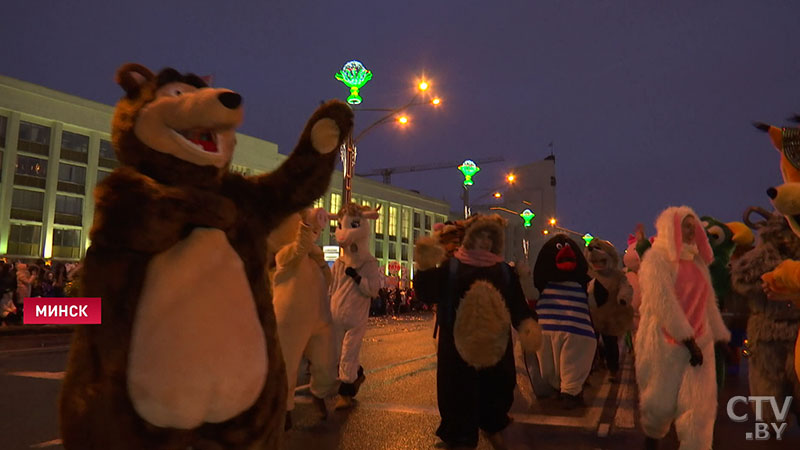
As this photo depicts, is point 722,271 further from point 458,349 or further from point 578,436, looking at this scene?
point 458,349

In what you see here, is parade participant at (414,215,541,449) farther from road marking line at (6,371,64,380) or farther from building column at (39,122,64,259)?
building column at (39,122,64,259)

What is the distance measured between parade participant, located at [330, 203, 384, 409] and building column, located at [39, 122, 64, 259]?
34.0 meters

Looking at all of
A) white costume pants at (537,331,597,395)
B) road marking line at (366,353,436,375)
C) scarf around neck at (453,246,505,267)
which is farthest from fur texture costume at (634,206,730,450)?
road marking line at (366,353,436,375)

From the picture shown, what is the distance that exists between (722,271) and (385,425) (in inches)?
148

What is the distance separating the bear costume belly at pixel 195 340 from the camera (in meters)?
2.59

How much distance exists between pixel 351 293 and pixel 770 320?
13.3 feet

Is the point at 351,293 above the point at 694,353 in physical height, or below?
above

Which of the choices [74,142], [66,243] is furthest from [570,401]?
[74,142]

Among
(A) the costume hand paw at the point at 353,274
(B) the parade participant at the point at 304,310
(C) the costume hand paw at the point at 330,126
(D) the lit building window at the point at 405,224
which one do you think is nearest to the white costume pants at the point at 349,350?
(A) the costume hand paw at the point at 353,274

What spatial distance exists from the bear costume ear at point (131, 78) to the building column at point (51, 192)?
36964mm

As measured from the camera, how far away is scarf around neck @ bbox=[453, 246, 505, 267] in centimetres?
484

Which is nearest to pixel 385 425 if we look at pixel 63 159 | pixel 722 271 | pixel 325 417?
pixel 325 417

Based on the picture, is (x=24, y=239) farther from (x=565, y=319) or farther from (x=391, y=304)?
(x=565, y=319)

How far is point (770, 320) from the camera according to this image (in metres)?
5.72
